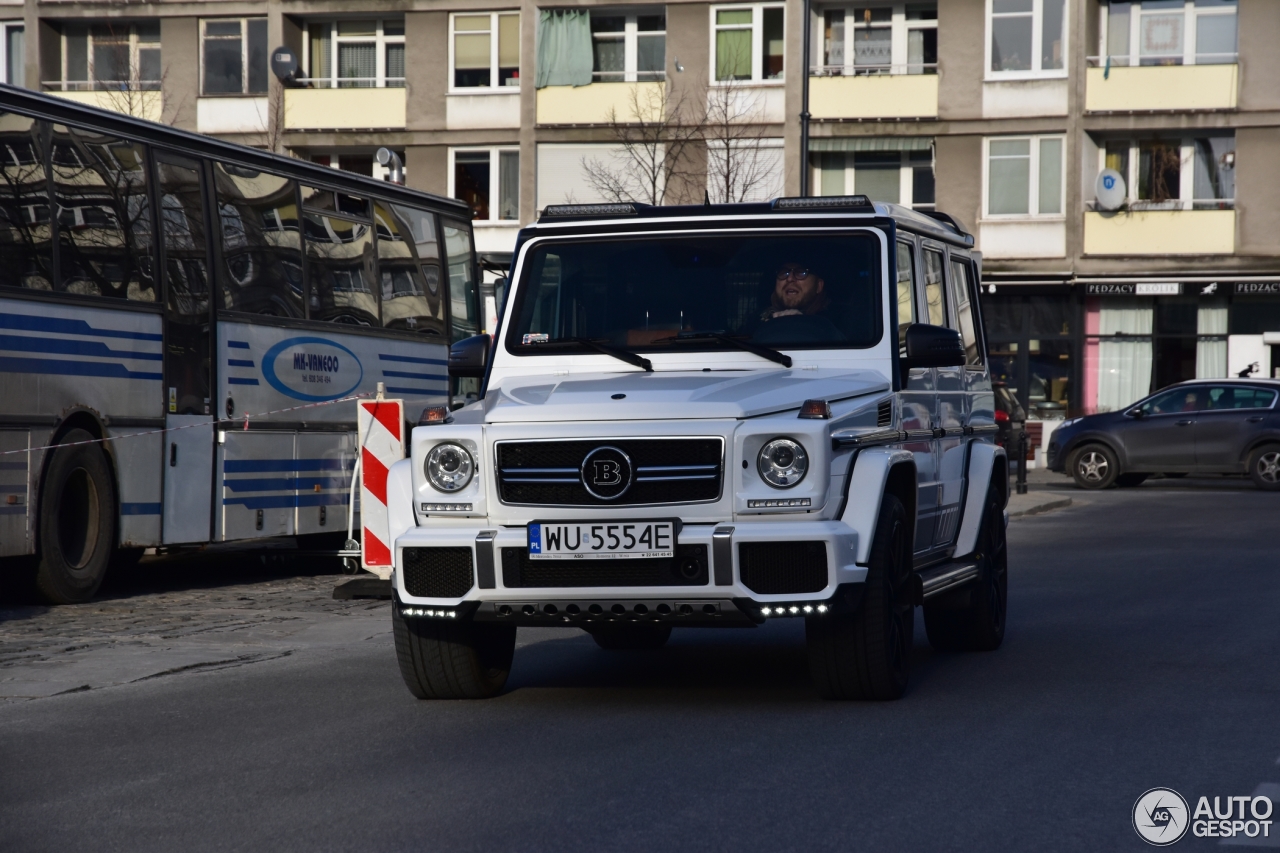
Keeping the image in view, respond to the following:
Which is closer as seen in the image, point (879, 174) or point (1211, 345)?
point (1211, 345)

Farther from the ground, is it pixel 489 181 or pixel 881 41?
pixel 881 41

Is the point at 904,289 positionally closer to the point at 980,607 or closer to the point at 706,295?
the point at 706,295

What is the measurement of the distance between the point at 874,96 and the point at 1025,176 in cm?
384

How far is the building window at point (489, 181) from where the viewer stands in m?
44.5

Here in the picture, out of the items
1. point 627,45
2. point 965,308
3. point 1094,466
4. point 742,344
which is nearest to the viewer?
point 742,344

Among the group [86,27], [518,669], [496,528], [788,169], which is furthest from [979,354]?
[86,27]

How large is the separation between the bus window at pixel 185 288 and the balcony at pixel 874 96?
2938cm

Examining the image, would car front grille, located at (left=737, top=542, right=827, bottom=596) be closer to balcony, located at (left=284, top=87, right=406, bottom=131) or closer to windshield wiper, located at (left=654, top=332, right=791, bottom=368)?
windshield wiper, located at (left=654, top=332, right=791, bottom=368)

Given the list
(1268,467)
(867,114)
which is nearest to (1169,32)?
(867,114)

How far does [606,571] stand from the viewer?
24.5 ft

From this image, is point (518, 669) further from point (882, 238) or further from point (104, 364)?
point (104, 364)

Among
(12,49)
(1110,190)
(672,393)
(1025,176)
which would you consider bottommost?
(672,393)

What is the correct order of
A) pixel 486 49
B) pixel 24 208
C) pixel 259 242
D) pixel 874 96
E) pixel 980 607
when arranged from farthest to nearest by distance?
pixel 486 49
pixel 874 96
pixel 259 242
pixel 24 208
pixel 980 607

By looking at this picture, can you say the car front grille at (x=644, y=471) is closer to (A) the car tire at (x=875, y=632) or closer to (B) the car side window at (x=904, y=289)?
(A) the car tire at (x=875, y=632)
